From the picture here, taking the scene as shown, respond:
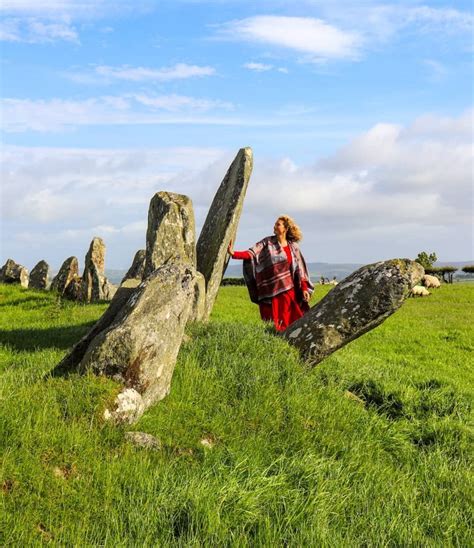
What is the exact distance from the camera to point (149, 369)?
28.2 ft

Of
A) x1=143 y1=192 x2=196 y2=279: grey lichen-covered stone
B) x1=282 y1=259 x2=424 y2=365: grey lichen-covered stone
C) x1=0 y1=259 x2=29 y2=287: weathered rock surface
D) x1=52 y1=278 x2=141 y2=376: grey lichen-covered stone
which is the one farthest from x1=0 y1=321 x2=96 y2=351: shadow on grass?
x1=0 y1=259 x2=29 y2=287: weathered rock surface

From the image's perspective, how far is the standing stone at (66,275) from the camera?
87.0 feet

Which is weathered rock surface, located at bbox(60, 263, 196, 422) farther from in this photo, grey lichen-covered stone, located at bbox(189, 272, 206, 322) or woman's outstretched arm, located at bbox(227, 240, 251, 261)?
woman's outstretched arm, located at bbox(227, 240, 251, 261)

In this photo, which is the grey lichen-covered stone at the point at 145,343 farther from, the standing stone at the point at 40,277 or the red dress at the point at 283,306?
the standing stone at the point at 40,277

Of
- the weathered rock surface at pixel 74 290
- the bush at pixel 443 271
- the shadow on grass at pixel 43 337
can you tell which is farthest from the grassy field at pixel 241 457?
the bush at pixel 443 271

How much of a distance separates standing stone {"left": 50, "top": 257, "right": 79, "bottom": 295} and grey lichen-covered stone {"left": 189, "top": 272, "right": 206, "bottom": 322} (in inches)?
528

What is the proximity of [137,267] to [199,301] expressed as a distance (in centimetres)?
999

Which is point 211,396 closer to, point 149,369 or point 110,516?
point 149,369

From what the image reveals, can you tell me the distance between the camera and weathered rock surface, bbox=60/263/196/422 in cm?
841

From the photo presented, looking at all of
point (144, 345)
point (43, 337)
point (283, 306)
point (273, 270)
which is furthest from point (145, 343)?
point (43, 337)

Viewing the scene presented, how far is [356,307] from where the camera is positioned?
11.5 m

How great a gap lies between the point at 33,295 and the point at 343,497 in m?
19.9

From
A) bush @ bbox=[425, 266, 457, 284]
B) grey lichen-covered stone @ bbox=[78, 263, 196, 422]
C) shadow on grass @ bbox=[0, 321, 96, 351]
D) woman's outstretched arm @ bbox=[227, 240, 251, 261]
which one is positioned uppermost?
woman's outstretched arm @ bbox=[227, 240, 251, 261]

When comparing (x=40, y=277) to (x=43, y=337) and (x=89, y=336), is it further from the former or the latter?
(x=89, y=336)
